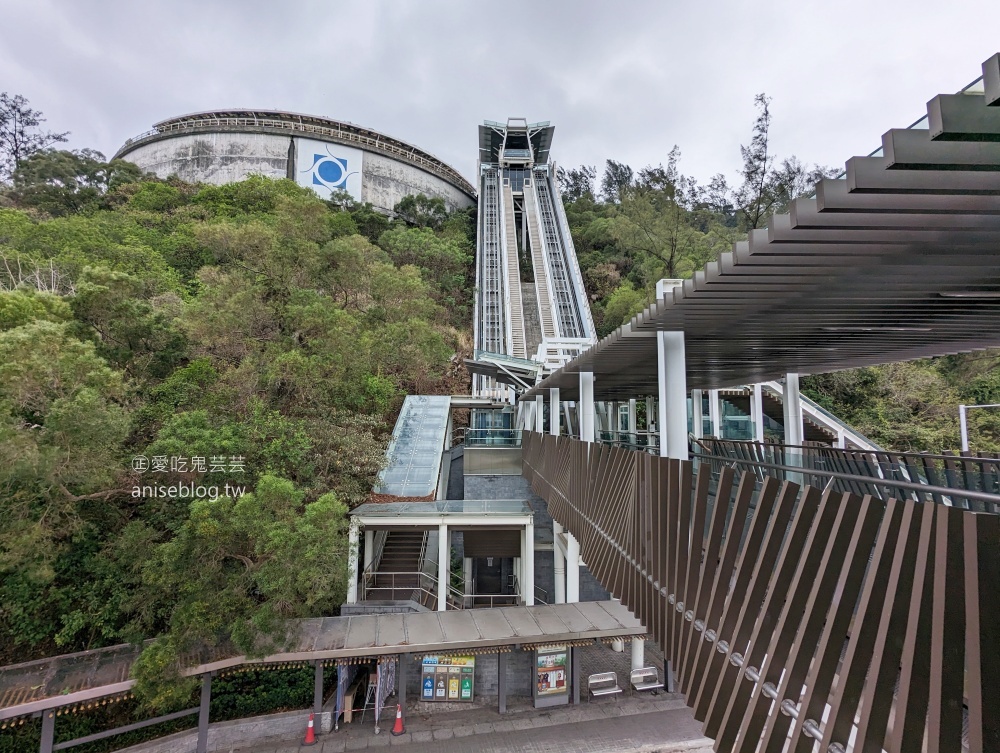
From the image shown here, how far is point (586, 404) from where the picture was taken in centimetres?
882

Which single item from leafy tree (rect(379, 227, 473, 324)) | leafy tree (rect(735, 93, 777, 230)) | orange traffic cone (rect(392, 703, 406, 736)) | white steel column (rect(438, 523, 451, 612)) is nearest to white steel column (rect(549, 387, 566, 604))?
white steel column (rect(438, 523, 451, 612))

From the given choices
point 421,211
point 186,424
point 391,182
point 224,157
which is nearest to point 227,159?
point 224,157

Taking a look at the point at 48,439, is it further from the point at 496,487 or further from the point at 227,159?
the point at 227,159

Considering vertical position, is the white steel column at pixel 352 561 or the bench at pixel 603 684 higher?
the white steel column at pixel 352 561

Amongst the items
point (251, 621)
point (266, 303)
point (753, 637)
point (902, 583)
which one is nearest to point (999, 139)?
point (902, 583)

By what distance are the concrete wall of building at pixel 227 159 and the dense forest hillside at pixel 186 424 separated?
20496 mm

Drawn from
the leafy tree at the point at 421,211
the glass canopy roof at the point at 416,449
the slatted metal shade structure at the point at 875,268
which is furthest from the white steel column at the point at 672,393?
the leafy tree at the point at 421,211

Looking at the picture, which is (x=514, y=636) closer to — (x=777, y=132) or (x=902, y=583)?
(x=902, y=583)

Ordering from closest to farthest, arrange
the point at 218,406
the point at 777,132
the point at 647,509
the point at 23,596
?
the point at 647,509
the point at 23,596
the point at 218,406
the point at 777,132

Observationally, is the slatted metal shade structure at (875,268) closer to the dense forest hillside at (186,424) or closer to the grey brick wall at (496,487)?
the dense forest hillside at (186,424)

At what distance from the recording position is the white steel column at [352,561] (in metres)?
10.0

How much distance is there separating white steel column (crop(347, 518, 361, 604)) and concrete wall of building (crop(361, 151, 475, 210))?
32.9 m

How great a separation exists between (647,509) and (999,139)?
11.3ft

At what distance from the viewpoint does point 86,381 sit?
8.91 m
